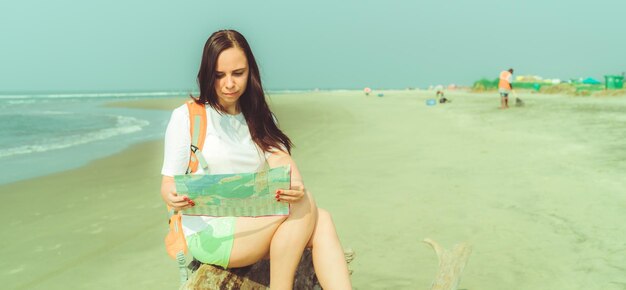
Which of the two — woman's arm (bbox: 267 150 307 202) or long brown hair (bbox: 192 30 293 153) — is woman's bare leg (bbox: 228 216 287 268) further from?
long brown hair (bbox: 192 30 293 153)

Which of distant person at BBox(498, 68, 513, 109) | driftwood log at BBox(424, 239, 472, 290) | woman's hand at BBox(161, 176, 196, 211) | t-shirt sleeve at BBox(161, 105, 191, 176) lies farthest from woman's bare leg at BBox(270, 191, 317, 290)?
distant person at BBox(498, 68, 513, 109)

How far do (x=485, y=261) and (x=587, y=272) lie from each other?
0.79m

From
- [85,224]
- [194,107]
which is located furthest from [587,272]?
[85,224]

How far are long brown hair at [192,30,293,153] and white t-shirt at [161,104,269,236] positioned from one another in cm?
4

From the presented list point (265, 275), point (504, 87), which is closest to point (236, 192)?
point (265, 275)

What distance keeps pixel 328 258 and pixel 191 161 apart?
2.76ft

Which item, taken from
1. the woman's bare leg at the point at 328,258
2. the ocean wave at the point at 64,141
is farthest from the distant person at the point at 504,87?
the woman's bare leg at the point at 328,258

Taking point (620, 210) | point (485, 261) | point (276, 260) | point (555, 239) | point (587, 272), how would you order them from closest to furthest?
1. point (276, 260)
2. point (587, 272)
3. point (485, 261)
4. point (555, 239)
5. point (620, 210)

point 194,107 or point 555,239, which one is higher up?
point 194,107

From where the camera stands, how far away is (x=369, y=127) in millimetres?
15359

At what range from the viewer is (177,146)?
2.45 meters

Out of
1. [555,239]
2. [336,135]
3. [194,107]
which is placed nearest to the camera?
[194,107]

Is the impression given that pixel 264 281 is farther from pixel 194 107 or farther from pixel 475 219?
pixel 475 219

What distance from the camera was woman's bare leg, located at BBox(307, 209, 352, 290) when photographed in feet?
7.91
